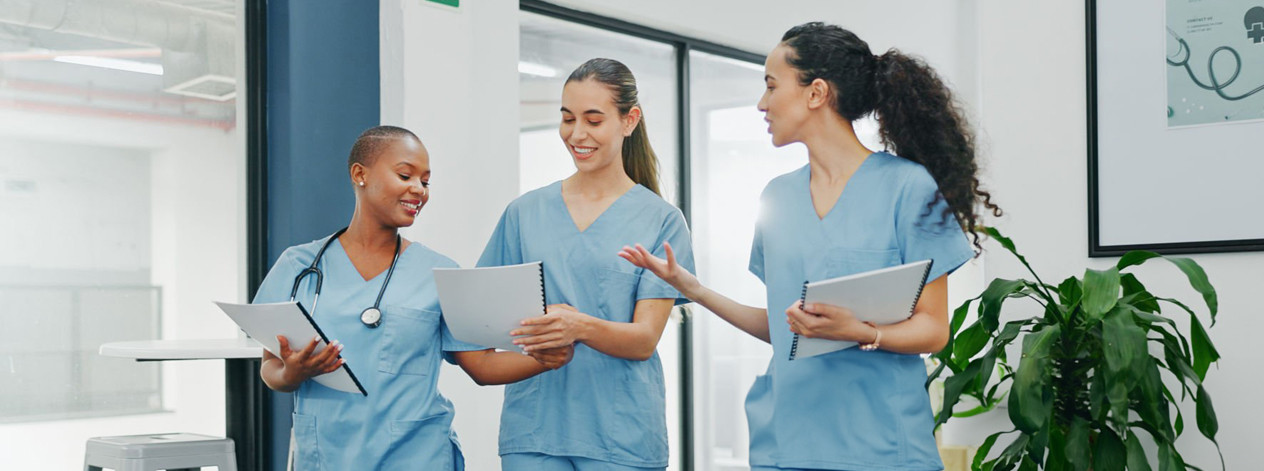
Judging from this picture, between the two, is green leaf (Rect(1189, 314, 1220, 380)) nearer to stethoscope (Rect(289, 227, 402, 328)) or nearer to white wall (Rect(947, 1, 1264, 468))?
white wall (Rect(947, 1, 1264, 468))

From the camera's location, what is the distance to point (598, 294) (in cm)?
186

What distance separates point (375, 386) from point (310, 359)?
119 millimetres

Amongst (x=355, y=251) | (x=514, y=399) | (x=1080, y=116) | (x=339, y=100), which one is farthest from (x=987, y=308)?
(x=339, y=100)

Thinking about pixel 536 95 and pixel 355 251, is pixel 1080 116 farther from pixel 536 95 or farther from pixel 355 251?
pixel 536 95

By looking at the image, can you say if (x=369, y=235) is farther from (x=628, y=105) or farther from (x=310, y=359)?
(x=628, y=105)

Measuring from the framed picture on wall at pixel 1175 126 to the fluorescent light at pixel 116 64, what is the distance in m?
2.55

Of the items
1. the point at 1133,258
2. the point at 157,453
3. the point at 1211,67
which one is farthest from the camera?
the point at 157,453

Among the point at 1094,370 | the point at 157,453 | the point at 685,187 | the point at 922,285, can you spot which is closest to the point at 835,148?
the point at 922,285

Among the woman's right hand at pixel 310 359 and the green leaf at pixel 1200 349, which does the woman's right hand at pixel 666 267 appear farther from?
the green leaf at pixel 1200 349

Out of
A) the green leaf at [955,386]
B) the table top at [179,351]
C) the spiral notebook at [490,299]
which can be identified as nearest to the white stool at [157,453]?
the table top at [179,351]

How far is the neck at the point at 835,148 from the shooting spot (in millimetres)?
1622

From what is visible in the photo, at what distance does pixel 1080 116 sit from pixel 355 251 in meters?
1.66

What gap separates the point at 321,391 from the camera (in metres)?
1.70

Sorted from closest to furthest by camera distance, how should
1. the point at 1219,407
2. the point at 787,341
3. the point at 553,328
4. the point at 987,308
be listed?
the point at 787,341, the point at 553,328, the point at 987,308, the point at 1219,407
